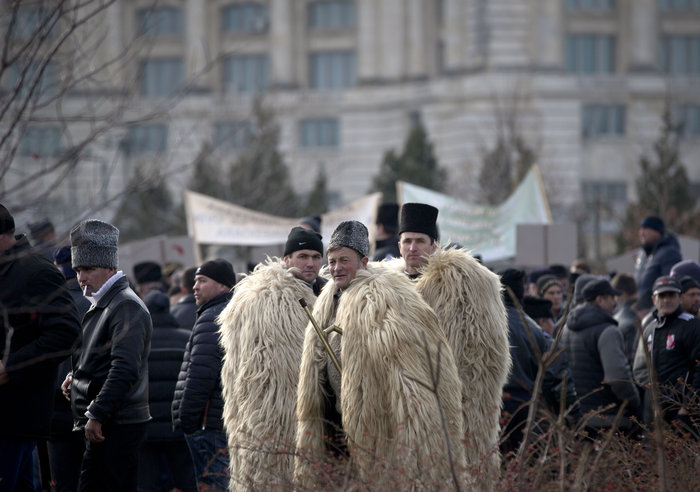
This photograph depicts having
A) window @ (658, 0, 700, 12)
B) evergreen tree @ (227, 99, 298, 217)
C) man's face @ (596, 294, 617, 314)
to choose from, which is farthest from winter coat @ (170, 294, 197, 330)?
window @ (658, 0, 700, 12)

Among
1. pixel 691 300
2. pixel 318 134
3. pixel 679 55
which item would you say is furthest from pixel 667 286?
pixel 318 134

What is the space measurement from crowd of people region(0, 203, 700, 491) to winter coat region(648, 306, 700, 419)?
122cm

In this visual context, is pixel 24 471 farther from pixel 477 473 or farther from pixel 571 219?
pixel 571 219

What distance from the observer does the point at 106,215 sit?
50406 millimetres

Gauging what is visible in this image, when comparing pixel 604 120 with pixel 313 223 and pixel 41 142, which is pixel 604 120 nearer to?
pixel 41 142

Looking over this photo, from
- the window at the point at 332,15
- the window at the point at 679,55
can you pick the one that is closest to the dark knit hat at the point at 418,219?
the window at the point at 679,55

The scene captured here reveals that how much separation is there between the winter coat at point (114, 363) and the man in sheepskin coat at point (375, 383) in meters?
1.13

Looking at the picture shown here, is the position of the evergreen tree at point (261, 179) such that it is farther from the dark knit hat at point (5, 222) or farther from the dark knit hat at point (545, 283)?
the dark knit hat at point (5, 222)

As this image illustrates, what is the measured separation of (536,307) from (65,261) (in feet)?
12.5

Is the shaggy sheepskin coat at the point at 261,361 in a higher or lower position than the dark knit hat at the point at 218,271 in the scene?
lower

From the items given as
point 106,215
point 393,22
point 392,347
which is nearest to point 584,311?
point 392,347

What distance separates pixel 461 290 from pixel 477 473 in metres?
1.65

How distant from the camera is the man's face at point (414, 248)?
848 cm

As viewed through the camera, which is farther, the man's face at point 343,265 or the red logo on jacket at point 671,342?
the red logo on jacket at point 671,342
